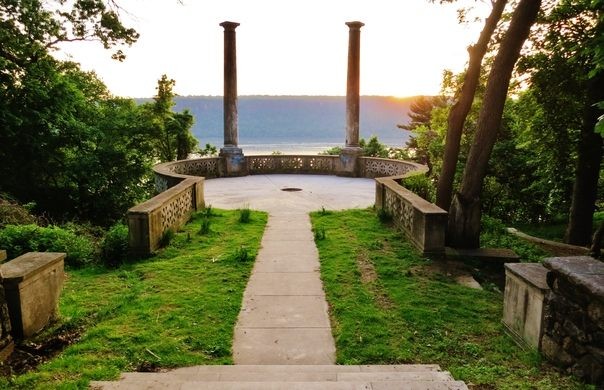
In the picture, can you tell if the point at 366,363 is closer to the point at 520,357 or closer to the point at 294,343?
the point at 294,343

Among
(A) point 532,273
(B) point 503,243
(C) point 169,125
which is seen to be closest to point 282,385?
(A) point 532,273

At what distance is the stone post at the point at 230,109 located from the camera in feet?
61.6

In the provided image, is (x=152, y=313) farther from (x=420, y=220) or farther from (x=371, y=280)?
(x=420, y=220)

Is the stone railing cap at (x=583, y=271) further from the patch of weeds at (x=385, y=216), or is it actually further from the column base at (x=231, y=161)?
the column base at (x=231, y=161)

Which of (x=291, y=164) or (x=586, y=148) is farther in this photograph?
(x=291, y=164)

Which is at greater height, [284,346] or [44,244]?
[44,244]

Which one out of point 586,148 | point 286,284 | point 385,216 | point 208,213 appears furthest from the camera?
point 586,148

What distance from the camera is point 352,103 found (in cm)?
1945

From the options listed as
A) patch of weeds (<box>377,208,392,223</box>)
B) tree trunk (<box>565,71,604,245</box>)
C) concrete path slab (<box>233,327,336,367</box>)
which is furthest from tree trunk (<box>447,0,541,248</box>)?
tree trunk (<box>565,71,604,245</box>)

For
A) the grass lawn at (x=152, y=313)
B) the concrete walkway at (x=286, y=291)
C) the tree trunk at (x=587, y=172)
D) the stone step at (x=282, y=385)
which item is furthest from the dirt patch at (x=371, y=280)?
the tree trunk at (x=587, y=172)

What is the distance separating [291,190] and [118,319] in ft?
36.0

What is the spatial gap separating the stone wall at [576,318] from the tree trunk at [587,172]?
10.5m

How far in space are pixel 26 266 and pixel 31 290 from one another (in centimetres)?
26

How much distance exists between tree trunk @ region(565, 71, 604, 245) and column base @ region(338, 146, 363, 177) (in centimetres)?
801
